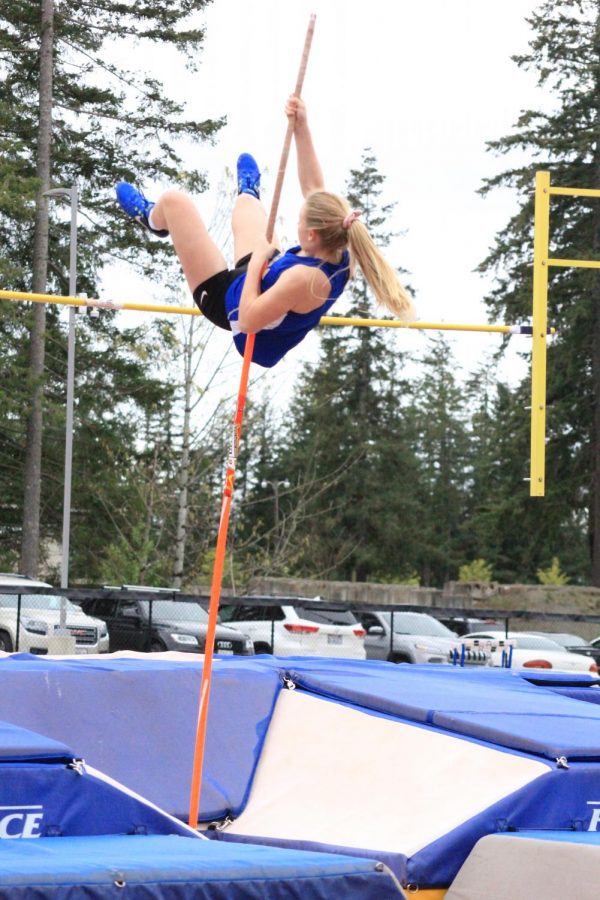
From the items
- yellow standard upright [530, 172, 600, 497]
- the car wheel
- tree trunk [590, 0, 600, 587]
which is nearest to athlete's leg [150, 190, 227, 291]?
yellow standard upright [530, 172, 600, 497]

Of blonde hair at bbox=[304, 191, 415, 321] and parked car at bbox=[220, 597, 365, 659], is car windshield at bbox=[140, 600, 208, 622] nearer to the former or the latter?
parked car at bbox=[220, 597, 365, 659]

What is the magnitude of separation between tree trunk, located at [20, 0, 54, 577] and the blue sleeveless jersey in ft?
64.3

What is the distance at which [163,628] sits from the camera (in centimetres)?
1719

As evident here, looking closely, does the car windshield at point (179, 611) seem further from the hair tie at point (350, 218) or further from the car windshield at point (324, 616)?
the hair tie at point (350, 218)

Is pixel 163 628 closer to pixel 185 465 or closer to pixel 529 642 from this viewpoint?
pixel 529 642

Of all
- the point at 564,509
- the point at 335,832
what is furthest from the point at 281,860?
the point at 564,509

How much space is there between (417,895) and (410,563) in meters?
49.0

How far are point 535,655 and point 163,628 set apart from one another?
530 centimetres

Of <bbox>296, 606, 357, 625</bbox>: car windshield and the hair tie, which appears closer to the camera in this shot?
the hair tie

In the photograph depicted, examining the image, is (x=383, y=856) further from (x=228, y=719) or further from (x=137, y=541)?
(x=137, y=541)

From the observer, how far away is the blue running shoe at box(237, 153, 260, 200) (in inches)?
217

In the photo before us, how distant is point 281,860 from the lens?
11.4ft

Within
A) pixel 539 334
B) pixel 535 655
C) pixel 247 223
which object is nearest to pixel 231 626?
pixel 535 655

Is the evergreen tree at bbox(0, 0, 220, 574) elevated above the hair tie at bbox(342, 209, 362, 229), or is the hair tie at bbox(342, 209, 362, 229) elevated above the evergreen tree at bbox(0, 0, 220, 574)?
the evergreen tree at bbox(0, 0, 220, 574)
